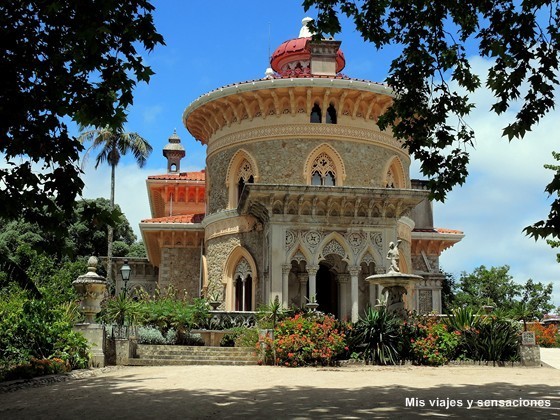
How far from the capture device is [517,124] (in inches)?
348

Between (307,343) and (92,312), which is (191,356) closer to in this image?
(92,312)

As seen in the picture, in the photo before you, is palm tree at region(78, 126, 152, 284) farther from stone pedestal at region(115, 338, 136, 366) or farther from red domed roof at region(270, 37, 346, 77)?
stone pedestal at region(115, 338, 136, 366)

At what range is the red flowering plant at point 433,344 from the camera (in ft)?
55.2

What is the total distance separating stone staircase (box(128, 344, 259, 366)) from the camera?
58.1ft

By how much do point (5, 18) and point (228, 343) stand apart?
14.7 m

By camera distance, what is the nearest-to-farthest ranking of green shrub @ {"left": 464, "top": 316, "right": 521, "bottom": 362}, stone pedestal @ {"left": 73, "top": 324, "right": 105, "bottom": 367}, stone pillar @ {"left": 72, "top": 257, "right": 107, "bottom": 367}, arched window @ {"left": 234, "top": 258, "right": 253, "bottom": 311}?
stone pedestal @ {"left": 73, "top": 324, "right": 105, "bottom": 367} < stone pillar @ {"left": 72, "top": 257, "right": 107, "bottom": 367} < green shrub @ {"left": 464, "top": 316, "right": 521, "bottom": 362} < arched window @ {"left": 234, "top": 258, "right": 253, "bottom": 311}

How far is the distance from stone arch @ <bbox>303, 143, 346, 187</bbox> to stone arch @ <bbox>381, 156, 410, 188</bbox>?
2219 mm

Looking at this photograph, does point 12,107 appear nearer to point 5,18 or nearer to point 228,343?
point 5,18

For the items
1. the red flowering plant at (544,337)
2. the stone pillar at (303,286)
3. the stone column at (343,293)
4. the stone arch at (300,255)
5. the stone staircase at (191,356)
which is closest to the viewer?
the stone staircase at (191,356)

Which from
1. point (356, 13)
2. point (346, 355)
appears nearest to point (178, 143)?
point (346, 355)

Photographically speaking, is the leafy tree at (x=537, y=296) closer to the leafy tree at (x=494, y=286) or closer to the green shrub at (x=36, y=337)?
the leafy tree at (x=494, y=286)

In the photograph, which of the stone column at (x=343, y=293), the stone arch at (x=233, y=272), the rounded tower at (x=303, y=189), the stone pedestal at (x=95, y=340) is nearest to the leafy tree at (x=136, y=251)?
the rounded tower at (x=303, y=189)

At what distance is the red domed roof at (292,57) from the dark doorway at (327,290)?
10.0 m

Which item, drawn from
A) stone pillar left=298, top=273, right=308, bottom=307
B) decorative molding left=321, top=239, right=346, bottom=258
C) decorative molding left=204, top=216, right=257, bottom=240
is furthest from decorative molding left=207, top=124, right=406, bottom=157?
stone pillar left=298, top=273, right=308, bottom=307
